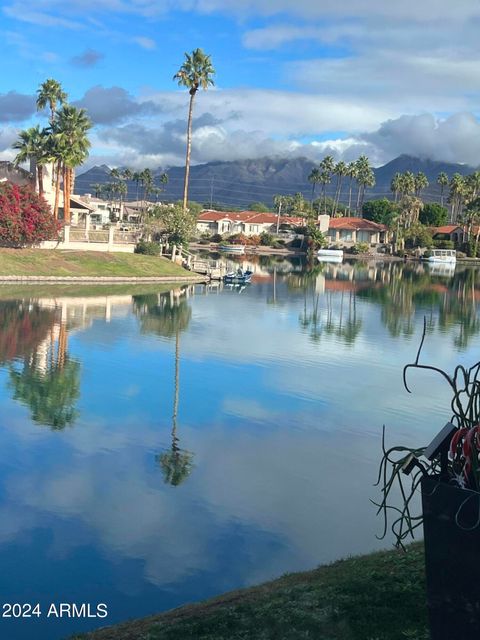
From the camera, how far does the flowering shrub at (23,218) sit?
5572 centimetres

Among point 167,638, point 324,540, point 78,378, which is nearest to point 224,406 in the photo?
point 78,378

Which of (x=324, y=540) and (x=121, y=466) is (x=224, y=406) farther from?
(x=324, y=540)

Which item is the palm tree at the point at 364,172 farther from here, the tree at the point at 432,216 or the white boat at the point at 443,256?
the white boat at the point at 443,256

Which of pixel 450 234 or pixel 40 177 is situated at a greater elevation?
pixel 40 177

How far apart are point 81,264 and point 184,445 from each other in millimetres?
43394

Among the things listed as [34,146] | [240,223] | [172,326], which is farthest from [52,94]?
[240,223]

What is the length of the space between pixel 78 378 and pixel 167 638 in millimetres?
17231

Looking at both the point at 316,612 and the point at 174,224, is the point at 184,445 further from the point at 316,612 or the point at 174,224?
the point at 174,224

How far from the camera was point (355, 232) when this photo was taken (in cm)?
13962

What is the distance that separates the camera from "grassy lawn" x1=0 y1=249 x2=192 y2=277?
53.8 metres

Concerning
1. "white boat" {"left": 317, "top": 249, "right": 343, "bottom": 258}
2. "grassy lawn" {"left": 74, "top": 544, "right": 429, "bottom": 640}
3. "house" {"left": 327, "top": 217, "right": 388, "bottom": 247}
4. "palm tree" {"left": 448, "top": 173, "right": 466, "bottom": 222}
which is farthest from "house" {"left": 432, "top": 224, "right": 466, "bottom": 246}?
"grassy lawn" {"left": 74, "top": 544, "right": 429, "bottom": 640}

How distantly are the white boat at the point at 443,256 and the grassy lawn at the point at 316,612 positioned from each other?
364ft

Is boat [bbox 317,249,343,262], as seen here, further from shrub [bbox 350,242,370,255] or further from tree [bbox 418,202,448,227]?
tree [bbox 418,202,448,227]

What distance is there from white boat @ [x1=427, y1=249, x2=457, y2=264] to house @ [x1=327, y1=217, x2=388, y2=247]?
17.2 metres
